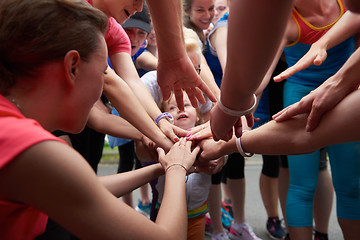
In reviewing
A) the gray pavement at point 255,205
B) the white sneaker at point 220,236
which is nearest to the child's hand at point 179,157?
the white sneaker at point 220,236

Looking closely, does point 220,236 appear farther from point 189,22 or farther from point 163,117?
point 189,22

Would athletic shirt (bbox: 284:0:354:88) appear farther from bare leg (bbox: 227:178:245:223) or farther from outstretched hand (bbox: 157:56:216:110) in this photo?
bare leg (bbox: 227:178:245:223)

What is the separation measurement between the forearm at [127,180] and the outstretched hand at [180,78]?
0.39 metres

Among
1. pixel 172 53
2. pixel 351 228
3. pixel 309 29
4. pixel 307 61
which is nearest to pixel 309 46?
pixel 309 29

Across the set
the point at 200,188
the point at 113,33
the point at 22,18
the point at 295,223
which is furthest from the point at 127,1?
the point at 295,223

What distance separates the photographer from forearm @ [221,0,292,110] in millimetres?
857

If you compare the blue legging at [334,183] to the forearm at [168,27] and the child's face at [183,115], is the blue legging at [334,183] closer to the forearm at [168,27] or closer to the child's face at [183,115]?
the child's face at [183,115]

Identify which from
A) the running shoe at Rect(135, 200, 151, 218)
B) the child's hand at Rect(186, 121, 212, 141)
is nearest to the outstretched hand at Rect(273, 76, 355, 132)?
the child's hand at Rect(186, 121, 212, 141)

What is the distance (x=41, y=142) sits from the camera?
79 centimetres

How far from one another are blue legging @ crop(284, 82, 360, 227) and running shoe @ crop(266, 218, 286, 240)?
79cm

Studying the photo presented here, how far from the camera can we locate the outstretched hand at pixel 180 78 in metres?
1.63

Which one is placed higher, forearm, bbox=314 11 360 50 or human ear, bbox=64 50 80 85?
human ear, bbox=64 50 80 85

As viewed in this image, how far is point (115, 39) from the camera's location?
1.84m

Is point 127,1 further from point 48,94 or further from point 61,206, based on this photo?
point 61,206
